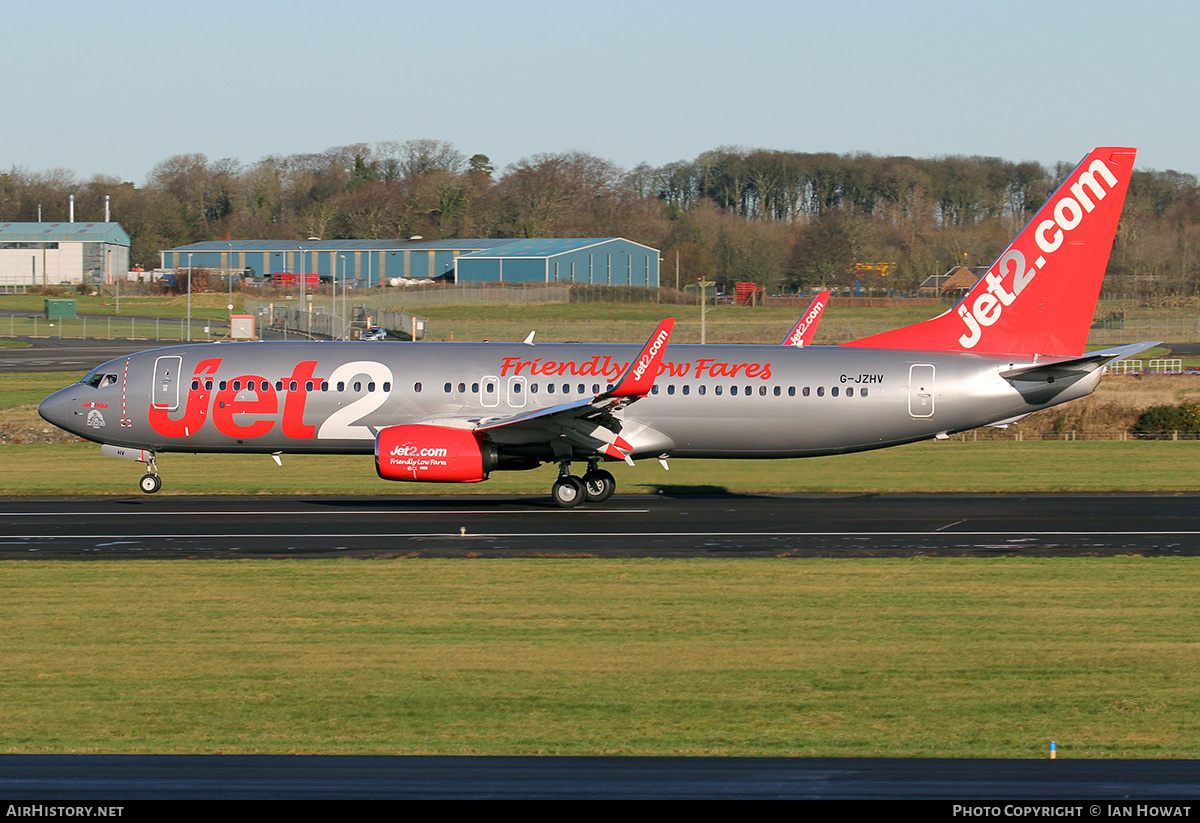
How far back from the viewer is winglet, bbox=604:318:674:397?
2656 cm

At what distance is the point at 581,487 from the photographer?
2939 cm

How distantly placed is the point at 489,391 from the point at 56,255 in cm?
15826

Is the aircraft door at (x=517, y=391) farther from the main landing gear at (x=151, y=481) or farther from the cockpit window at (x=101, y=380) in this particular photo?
the cockpit window at (x=101, y=380)

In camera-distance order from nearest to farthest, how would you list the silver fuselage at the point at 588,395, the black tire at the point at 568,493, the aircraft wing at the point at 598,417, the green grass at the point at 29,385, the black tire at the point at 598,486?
the aircraft wing at the point at 598,417
the black tire at the point at 568,493
the silver fuselage at the point at 588,395
the black tire at the point at 598,486
the green grass at the point at 29,385

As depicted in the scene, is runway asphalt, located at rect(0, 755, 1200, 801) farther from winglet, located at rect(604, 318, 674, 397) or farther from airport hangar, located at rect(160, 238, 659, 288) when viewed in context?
airport hangar, located at rect(160, 238, 659, 288)

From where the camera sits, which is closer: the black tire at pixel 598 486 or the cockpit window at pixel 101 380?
the black tire at pixel 598 486

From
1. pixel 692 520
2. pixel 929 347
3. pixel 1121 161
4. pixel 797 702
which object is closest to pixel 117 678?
pixel 797 702

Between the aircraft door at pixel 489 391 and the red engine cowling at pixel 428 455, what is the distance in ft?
7.15

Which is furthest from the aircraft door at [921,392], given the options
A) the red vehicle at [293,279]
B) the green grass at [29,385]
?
the red vehicle at [293,279]

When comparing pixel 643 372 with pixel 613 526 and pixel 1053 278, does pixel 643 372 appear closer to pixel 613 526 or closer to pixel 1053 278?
pixel 613 526

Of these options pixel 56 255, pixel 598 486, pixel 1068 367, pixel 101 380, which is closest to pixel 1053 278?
pixel 1068 367

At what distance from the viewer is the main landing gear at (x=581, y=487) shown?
29250 mm

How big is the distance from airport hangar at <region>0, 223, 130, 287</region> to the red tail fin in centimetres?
15751
